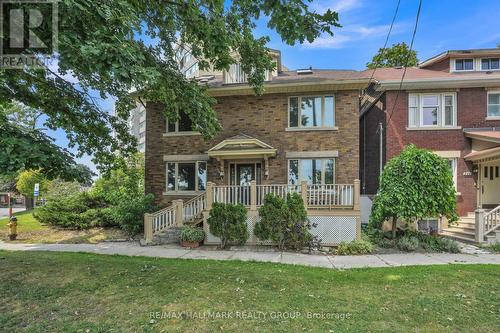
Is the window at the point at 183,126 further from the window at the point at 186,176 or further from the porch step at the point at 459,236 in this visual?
the porch step at the point at 459,236

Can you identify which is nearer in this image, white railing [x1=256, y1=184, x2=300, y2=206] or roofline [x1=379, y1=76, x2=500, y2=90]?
white railing [x1=256, y1=184, x2=300, y2=206]

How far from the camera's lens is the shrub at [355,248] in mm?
9570

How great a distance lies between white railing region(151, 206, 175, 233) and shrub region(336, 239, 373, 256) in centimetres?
647

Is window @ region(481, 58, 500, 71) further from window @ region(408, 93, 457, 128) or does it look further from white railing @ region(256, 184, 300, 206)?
white railing @ region(256, 184, 300, 206)

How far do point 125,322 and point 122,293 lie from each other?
118cm

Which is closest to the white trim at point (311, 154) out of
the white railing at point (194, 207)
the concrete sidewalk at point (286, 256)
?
the white railing at point (194, 207)

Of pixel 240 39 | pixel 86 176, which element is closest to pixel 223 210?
pixel 86 176

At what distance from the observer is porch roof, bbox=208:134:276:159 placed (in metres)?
12.4

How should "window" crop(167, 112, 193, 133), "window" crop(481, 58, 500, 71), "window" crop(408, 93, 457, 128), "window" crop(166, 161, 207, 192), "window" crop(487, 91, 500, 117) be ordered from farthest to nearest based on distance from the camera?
"window" crop(481, 58, 500, 71) → "window" crop(167, 112, 193, 133) → "window" crop(166, 161, 207, 192) → "window" crop(408, 93, 457, 128) → "window" crop(487, 91, 500, 117)

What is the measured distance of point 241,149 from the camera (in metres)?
12.5

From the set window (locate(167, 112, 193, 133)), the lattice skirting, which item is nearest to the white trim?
the lattice skirting

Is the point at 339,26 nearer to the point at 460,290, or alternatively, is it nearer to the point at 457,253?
the point at 460,290

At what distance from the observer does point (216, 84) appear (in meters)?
14.3

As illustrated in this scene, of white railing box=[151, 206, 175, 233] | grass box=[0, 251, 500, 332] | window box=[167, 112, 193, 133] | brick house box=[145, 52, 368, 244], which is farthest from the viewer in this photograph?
window box=[167, 112, 193, 133]
